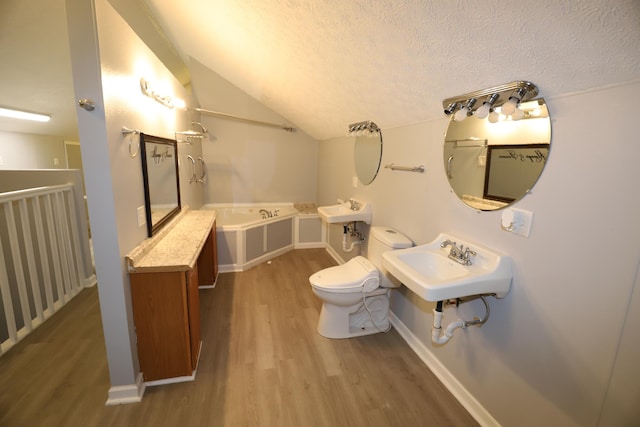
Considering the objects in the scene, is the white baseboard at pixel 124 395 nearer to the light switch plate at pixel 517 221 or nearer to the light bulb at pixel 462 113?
the light switch plate at pixel 517 221

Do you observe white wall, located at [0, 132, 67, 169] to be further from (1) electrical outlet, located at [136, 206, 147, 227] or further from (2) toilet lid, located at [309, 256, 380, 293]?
(2) toilet lid, located at [309, 256, 380, 293]

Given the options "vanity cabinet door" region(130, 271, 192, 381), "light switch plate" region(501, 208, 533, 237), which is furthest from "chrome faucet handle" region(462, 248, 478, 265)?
"vanity cabinet door" region(130, 271, 192, 381)

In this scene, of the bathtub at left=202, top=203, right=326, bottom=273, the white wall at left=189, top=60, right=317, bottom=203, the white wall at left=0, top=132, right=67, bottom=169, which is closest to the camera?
the bathtub at left=202, top=203, right=326, bottom=273

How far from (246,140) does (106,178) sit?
9.80ft

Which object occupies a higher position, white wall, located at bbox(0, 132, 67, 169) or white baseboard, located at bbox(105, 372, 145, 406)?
white wall, located at bbox(0, 132, 67, 169)

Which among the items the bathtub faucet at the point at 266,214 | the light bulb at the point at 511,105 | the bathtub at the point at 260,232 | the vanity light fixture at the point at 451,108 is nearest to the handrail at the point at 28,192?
the bathtub at the point at 260,232

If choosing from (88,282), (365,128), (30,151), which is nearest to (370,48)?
(365,128)

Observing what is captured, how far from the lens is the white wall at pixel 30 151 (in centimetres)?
345

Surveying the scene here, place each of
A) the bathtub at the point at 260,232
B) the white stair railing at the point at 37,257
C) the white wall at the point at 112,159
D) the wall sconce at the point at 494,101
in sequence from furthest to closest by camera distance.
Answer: the bathtub at the point at 260,232 → the white stair railing at the point at 37,257 → the white wall at the point at 112,159 → the wall sconce at the point at 494,101

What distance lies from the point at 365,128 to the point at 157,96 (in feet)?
5.52

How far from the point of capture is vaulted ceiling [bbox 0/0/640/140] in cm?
86

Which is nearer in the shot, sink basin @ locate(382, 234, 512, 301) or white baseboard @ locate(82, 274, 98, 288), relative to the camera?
sink basin @ locate(382, 234, 512, 301)

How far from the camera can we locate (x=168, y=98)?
222 cm

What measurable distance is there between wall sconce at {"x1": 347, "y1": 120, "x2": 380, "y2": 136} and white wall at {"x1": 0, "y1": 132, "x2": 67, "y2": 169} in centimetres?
431
